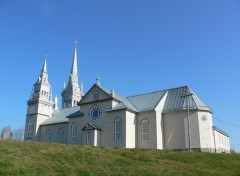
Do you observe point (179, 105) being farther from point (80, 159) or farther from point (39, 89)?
point (39, 89)

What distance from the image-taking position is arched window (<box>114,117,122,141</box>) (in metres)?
42.8

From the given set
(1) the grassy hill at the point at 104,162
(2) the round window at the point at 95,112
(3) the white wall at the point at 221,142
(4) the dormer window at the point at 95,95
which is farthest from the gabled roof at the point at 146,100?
(1) the grassy hill at the point at 104,162

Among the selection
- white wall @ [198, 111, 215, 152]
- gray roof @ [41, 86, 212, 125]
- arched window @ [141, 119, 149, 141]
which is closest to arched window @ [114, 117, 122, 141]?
gray roof @ [41, 86, 212, 125]

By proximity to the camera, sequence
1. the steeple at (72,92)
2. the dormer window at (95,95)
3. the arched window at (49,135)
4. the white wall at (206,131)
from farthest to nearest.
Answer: the steeple at (72,92)
the arched window at (49,135)
the dormer window at (95,95)
the white wall at (206,131)

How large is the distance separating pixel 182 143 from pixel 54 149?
68.9 ft

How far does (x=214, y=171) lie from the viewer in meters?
24.0

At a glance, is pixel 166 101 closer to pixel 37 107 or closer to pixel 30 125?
pixel 37 107

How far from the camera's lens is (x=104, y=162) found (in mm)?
24328

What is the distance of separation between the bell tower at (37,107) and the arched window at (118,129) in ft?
79.3

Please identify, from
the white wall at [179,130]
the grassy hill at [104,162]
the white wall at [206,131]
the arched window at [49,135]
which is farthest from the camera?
the arched window at [49,135]

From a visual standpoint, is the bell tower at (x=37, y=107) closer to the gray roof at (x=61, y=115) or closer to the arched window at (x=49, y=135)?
the gray roof at (x=61, y=115)

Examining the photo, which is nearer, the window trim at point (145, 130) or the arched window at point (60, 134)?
the window trim at point (145, 130)

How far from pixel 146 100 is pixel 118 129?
299 inches

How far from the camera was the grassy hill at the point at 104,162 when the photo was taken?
20883mm
